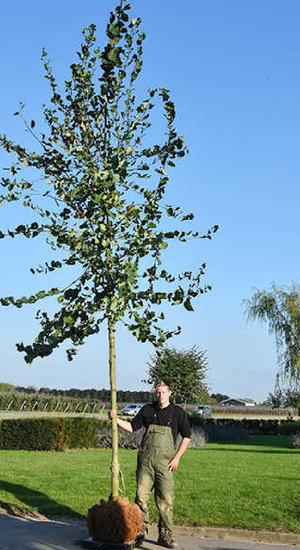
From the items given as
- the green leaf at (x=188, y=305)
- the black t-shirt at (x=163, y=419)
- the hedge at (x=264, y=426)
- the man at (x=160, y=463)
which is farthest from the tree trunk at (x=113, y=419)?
the hedge at (x=264, y=426)

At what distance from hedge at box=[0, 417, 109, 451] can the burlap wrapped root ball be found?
16194mm

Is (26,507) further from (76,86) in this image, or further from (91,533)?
(76,86)

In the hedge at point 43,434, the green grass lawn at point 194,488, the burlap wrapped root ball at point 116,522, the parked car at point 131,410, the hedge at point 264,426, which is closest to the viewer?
the burlap wrapped root ball at point 116,522

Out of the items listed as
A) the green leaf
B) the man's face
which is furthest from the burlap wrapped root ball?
the green leaf

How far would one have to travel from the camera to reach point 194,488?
1246 centimetres

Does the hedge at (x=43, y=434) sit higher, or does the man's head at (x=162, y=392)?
the man's head at (x=162, y=392)

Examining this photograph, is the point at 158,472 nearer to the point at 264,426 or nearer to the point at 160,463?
the point at 160,463

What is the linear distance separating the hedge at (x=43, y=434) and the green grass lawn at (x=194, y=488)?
366cm

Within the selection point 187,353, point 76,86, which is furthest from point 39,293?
point 187,353

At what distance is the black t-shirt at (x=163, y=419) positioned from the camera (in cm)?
798

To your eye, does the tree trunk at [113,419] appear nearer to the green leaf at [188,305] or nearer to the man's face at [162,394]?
the man's face at [162,394]

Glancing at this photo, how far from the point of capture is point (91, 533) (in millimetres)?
7656

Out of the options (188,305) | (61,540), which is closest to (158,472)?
(61,540)

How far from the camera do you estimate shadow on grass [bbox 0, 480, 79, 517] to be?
34.6 feet
